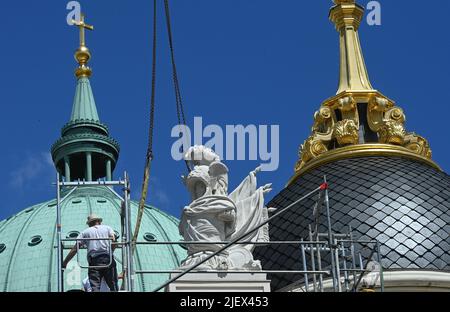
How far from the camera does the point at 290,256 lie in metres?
62.8

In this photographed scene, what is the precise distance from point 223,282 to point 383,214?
18.9 meters

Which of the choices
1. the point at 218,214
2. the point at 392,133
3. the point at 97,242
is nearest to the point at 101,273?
the point at 97,242

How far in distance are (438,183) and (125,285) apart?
23.1 metres

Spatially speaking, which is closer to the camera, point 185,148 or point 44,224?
point 185,148

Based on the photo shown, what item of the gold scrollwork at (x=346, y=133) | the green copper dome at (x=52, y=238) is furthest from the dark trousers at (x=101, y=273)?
the green copper dome at (x=52, y=238)

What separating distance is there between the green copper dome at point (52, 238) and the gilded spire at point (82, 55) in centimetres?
660

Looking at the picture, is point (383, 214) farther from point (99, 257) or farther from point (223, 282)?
point (99, 257)

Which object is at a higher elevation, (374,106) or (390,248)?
(374,106)

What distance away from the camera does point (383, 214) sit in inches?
2500

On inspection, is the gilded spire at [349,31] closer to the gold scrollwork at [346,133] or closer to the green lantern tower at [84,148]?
the gold scrollwork at [346,133]
